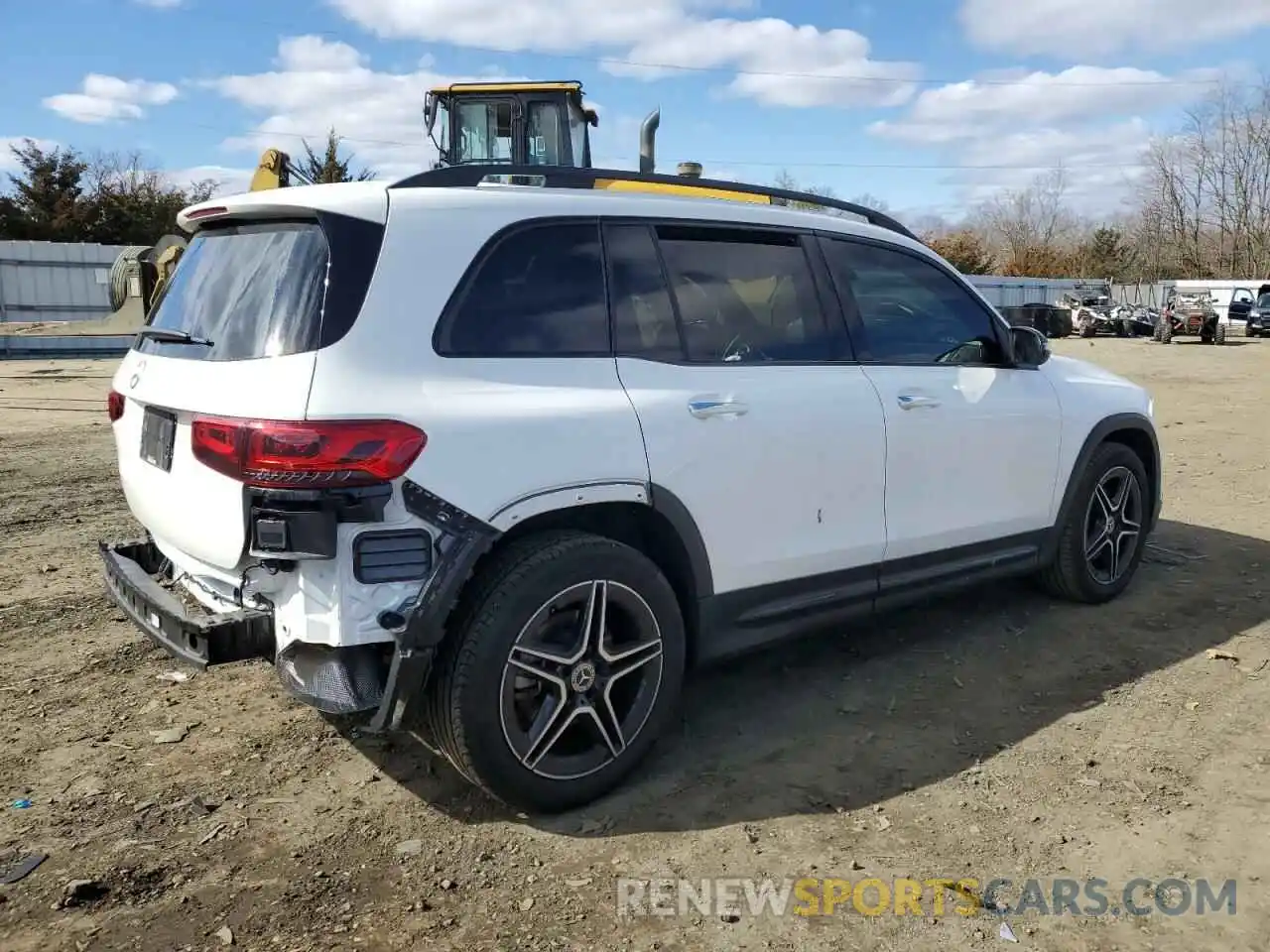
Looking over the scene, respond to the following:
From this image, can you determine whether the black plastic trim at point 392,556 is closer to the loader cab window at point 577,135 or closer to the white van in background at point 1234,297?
the loader cab window at point 577,135

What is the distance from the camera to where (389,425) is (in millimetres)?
2686

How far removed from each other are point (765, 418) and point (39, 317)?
29313mm

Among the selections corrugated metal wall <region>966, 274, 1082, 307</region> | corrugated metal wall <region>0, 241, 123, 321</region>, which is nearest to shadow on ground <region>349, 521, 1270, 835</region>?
corrugated metal wall <region>0, 241, 123, 321</region>

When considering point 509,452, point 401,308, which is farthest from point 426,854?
point 401,308

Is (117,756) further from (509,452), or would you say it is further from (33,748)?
(509,452)

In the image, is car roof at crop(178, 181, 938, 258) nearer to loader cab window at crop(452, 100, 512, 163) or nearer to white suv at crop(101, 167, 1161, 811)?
white suv at crop(101, 167, 1161, 811)

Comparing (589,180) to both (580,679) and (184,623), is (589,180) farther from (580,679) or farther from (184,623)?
(184,623)

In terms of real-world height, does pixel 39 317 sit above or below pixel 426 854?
above

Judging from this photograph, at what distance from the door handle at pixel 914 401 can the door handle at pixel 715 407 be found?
834mm

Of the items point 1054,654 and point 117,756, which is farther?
point 1054,654

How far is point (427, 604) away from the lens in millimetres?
2719

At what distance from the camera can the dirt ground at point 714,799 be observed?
262cm

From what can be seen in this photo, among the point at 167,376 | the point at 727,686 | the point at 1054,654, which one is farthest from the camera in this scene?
the point at 1054,654

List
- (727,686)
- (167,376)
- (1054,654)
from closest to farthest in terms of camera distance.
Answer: (167,376)
(727,686)
(1054,654)
